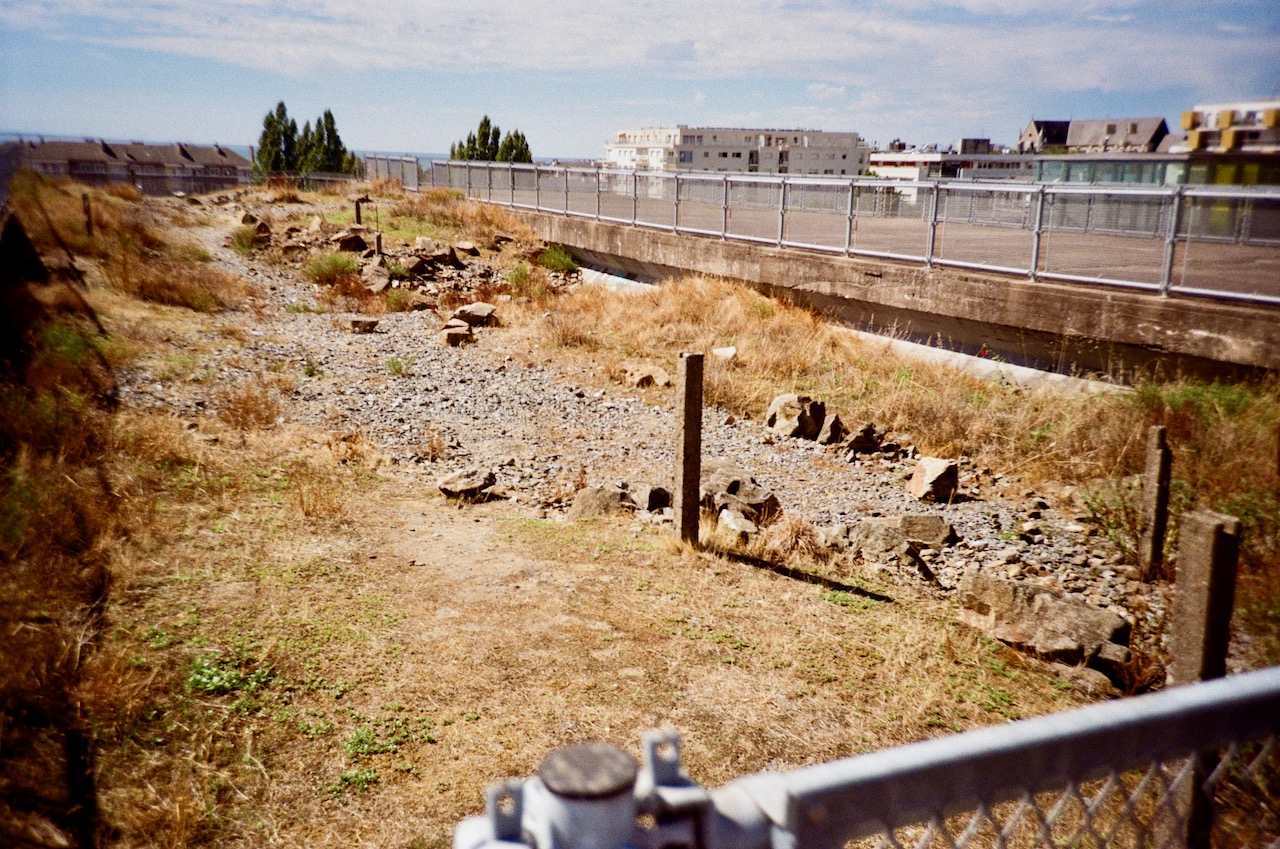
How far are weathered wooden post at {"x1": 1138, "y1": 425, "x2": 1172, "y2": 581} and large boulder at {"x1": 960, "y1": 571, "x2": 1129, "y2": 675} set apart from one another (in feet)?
4.33

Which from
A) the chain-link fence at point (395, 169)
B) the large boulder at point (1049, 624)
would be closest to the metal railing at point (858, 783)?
the large boulder at point (1049, 624)

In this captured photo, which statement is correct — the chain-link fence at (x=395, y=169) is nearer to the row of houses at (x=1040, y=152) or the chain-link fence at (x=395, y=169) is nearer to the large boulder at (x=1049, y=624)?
the row of houses at (x=1040, y=152)

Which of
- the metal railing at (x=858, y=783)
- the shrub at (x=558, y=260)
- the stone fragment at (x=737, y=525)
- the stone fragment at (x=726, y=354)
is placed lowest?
the stone fragment at (x=737, y=525)

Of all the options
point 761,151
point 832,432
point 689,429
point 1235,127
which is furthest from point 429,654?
point 761,151

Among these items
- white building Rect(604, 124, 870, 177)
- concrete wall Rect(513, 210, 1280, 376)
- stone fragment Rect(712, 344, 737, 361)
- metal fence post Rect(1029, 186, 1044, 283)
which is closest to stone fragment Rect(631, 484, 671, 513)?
stone fragment Rect(712, 344, 737, 361)

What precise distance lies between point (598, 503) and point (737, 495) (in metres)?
1.25

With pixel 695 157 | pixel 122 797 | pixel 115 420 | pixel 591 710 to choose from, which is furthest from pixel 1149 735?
pixel 695 157

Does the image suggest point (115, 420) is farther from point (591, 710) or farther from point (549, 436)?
point (591, 710)

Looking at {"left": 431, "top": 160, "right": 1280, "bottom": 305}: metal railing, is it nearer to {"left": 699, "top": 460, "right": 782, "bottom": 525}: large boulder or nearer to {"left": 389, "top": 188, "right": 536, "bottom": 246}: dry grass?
{"left": 389, "top": 188, "right": 536, "bottom": 246}: dry grass

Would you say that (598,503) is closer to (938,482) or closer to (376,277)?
(938,482)

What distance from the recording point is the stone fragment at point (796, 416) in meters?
10.2

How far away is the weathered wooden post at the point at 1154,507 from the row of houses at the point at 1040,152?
395 cm

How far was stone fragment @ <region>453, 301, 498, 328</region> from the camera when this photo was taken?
1579 cm

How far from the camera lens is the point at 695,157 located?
140 metres
